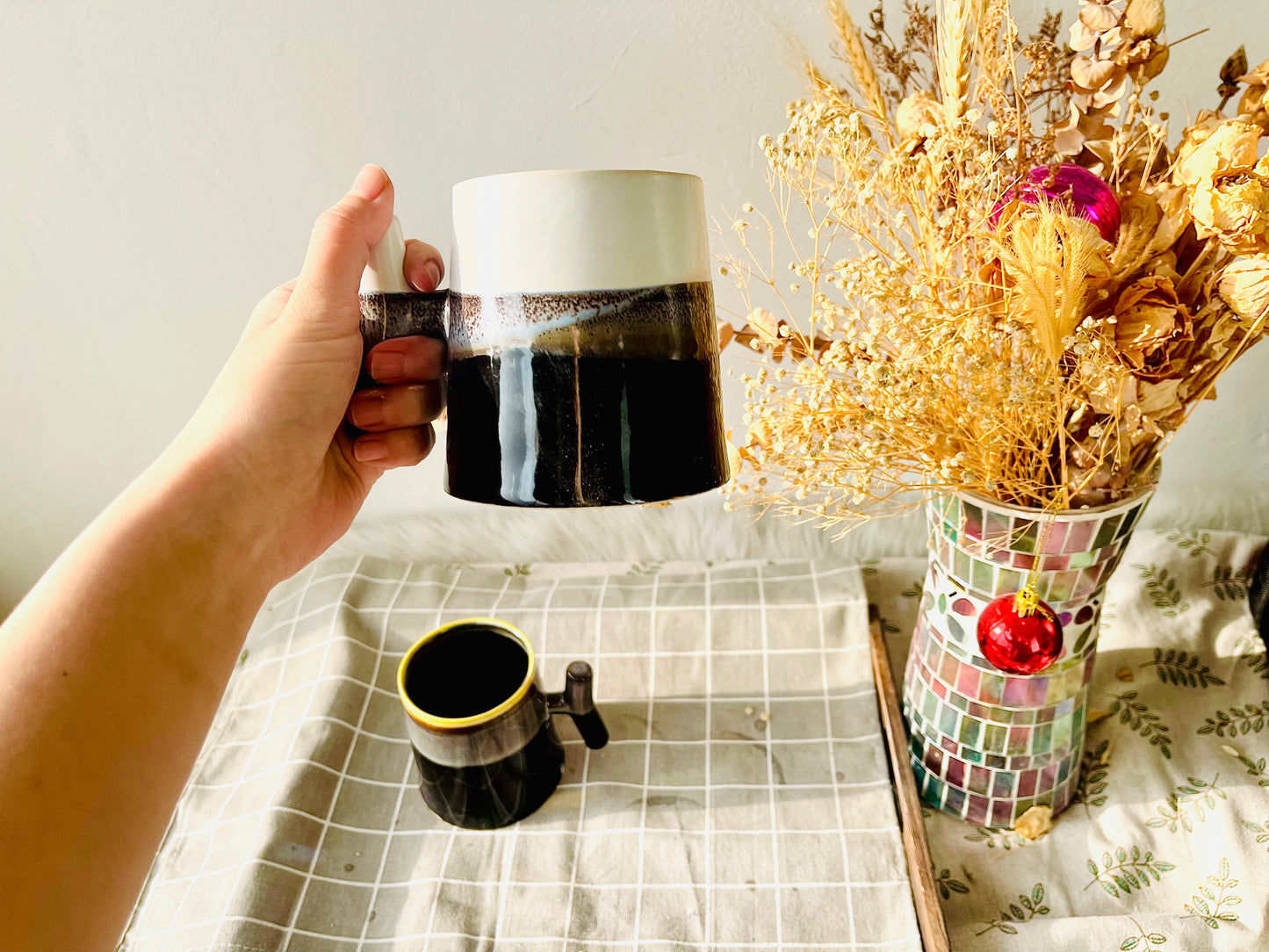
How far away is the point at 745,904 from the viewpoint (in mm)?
583

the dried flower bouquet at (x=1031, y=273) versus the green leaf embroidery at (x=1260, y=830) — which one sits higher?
the dried flower bouquet at (x=1031, y=273)

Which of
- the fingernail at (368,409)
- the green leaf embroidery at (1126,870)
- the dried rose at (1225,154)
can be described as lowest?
the green leaf embroidery at (1126,870)

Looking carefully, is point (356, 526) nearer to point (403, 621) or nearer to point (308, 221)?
point (403, 621)

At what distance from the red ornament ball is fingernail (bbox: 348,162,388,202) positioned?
506 mm

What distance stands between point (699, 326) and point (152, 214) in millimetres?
659

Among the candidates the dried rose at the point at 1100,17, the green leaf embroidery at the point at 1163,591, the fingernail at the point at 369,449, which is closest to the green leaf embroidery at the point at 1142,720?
the green leaf embroidery at the point at 1163,591

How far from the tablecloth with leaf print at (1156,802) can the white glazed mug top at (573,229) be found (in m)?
0.53

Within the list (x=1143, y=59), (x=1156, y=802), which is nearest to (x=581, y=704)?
(x=1156, y=802)

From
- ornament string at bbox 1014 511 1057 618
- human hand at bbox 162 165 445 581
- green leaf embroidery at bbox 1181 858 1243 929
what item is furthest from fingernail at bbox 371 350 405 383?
green leaf embroidery at bbox 1181 858 1243 929

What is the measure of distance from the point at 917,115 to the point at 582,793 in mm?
566

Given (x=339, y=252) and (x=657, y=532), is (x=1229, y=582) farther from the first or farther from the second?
(x=339, y=252)

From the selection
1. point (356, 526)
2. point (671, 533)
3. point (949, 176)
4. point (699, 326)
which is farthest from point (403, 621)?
point (949, 176)

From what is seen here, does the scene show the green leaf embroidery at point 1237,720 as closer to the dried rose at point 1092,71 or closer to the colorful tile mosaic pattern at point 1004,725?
the colorful tile mosaic pattern at point 1004,725

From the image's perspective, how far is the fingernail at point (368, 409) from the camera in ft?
1.75
